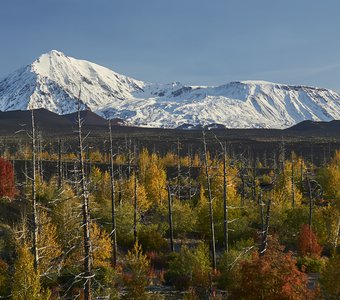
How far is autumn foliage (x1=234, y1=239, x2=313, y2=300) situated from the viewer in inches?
659

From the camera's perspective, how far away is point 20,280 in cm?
2003

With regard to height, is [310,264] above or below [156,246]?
below

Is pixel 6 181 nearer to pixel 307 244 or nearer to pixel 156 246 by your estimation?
pixel 156 246

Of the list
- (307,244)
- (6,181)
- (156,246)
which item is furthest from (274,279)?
(6,181)

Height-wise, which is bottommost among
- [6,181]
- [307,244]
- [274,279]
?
[307,244]

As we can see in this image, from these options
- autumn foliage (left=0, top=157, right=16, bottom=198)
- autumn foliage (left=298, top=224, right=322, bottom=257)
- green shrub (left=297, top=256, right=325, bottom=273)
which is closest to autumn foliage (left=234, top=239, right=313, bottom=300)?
green shrub (left=297, top=256, right=325, bottom=273)

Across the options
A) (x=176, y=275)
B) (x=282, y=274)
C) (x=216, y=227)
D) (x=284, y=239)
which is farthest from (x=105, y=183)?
(x=282, y=274)

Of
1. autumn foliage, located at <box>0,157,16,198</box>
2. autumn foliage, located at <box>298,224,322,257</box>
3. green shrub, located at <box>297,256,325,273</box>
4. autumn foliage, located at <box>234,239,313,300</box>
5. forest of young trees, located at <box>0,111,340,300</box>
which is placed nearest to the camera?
autumn foliage, located at <box>234,239,313,300</box>

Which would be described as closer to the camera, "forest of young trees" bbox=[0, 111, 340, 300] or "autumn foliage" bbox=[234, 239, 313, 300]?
"autumn foliage" bbox=[234, 239, 313, 300]

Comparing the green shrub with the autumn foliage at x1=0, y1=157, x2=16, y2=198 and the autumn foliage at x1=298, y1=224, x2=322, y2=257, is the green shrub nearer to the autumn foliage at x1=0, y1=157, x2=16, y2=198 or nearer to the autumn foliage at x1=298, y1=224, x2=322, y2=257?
the autumn foliage at x1=298, y1=224, x2=322, y2=257

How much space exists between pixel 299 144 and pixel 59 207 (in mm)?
140692

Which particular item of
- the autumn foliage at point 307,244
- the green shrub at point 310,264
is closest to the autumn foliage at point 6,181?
the autumn foliage at point 307,244

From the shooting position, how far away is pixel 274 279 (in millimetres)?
17000

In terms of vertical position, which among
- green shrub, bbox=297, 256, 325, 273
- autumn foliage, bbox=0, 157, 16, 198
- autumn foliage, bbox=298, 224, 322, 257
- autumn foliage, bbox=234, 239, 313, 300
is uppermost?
autumn foliage, bbox=0, 157, 16, 198
